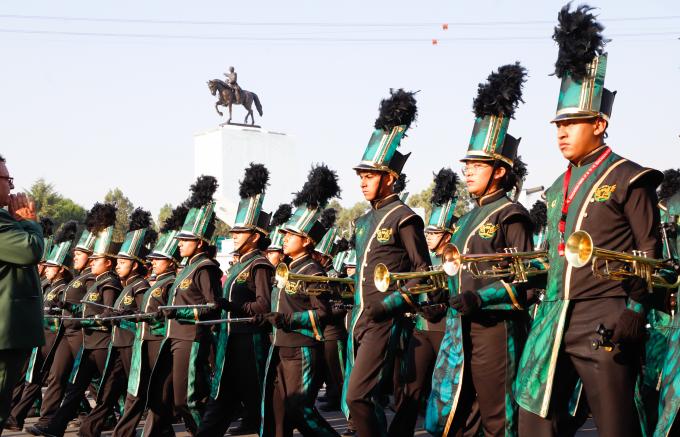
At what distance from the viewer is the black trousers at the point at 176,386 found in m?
9.69

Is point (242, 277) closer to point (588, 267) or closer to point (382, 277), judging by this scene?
point (382, 277)

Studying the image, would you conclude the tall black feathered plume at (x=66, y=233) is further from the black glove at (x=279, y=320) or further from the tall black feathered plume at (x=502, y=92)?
the tall black feathered plume at (x=502, y=92)

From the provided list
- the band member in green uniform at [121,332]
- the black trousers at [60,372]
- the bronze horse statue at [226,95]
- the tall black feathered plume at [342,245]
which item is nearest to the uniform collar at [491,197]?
the band member in green uniform at [121,332]

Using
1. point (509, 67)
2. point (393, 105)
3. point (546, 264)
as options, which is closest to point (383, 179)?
point (393, 105)

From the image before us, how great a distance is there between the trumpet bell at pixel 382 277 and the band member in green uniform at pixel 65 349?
5.33m

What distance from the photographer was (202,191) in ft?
36.9

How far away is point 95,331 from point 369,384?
4965 mm

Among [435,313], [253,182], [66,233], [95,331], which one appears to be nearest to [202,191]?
[253,182]

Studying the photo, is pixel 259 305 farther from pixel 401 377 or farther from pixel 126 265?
pixel 126 265

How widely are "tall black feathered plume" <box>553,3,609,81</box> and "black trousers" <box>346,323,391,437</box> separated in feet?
8.76

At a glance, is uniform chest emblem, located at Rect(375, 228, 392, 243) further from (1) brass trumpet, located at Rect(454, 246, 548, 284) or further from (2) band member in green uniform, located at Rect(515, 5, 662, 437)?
(2) band member in green uniform, located at Rect(515, 5, 662, 437)

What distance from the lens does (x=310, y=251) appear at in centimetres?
993

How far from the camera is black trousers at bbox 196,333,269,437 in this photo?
936 centimetres

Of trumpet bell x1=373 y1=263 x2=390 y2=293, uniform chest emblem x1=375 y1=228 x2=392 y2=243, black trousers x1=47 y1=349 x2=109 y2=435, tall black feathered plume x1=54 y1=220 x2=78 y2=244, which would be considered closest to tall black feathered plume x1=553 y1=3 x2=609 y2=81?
trumpet bell x1=373 y1=263 x2=390 y2=293
